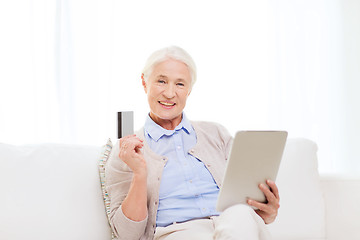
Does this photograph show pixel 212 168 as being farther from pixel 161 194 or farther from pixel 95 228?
pixel 95 228

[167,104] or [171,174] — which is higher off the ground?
[167,104]

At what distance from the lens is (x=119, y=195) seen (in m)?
1.78

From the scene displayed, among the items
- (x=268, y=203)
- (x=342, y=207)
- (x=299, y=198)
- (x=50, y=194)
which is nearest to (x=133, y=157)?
(x=50, y=194)

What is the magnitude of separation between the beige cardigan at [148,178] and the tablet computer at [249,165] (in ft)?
1.06

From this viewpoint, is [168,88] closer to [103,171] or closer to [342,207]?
[103,171]

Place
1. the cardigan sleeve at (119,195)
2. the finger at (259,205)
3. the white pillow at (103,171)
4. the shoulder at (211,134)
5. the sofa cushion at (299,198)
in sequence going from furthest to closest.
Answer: the sofa cushion at (299,198), the shoulder at (211,134), the white pillow at (103,171), the cardigan sleeve at (119,195), the finger at (259,205)

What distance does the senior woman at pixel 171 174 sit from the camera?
1657mm

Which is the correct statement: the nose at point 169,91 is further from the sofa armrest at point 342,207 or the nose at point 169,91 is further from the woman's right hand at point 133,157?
the sofa armrest at point 342,207

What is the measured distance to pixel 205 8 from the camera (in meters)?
3.36

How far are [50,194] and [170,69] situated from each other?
26.6 inches

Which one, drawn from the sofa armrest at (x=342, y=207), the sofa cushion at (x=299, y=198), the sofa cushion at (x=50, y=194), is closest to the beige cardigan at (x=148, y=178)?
the sofa cushion at (x=50, y=194)

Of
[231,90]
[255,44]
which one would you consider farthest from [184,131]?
[255,44]

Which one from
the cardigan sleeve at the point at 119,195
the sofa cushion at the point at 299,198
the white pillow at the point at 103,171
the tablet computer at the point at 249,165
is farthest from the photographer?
the sofa cushion at the point at 299,198

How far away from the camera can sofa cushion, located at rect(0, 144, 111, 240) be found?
1.73 meters
